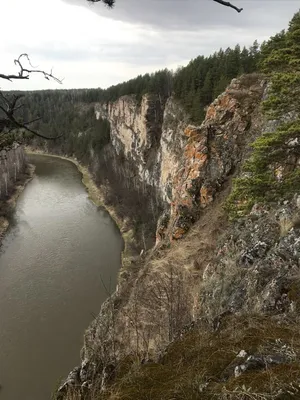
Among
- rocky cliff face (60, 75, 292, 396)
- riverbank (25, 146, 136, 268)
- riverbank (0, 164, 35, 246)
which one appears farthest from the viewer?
→ riverbank (0, 164, 35, 246)

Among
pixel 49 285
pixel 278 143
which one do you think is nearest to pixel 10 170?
pixel 49 285

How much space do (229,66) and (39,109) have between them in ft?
273

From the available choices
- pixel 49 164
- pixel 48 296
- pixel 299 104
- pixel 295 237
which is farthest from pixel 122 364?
pixel 49 164

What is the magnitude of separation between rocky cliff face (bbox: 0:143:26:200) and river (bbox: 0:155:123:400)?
650cm

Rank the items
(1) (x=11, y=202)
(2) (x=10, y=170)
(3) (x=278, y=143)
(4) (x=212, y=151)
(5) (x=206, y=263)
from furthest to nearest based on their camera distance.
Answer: (2) (x=10, y=170) < (1) (x=11, y=202) < (4) (x=212, y=151) < (5) (x=206, y=263) < (3) (x=278, y=143)

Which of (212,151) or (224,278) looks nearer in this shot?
(224,278)

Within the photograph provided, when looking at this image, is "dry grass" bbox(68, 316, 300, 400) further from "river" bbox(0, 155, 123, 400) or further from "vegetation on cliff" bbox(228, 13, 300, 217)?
"vegetation on cliff" bbox(228, 13, 300, 217)

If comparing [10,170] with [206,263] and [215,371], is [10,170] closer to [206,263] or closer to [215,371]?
[206,263]

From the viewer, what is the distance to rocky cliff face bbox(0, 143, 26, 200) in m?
48.1

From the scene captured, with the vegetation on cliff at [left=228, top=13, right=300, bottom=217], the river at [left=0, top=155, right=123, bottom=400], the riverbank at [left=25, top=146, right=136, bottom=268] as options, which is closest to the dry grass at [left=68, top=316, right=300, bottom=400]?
the river at [left=0, top=155, right=123, bottom=400]

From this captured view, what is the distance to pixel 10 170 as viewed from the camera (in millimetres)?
56375

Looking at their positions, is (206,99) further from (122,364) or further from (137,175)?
(122,364)

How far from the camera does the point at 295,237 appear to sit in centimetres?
806

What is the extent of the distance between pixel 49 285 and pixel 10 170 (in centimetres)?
3766
